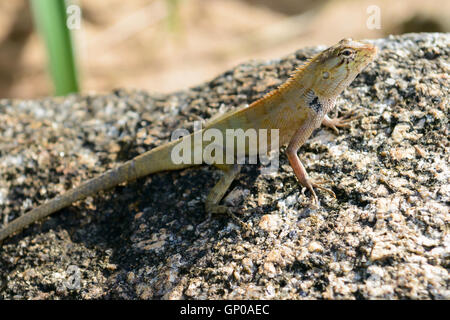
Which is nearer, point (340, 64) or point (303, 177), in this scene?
point (303, 177)

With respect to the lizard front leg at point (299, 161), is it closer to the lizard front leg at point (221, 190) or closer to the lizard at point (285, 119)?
the lizard at point (285, 119)

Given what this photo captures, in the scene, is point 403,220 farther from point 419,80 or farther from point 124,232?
point 124,232

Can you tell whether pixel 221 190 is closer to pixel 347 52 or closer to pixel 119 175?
pixel 119 175

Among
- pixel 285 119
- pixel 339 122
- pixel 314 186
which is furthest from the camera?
pixel 285 119

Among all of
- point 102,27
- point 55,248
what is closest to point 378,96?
point 55,248

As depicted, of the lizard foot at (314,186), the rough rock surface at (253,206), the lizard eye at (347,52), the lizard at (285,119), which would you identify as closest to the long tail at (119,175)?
the lizard at (285,119)

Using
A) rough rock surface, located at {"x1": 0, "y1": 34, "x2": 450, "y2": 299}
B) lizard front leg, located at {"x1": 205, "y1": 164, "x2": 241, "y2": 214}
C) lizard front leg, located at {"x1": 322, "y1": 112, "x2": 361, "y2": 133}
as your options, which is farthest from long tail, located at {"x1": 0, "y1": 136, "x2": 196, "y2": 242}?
lizard front leg, located at {"x1": 322, "y1": 112, "x2": 361, "y2": 133}

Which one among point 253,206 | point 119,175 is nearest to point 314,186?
point 253,206

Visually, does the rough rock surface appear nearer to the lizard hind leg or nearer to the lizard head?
the lizard hind leg
